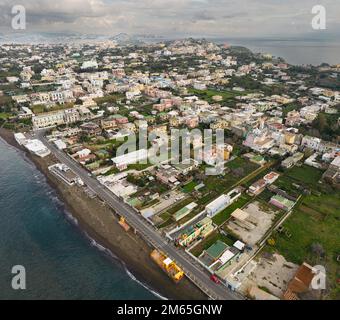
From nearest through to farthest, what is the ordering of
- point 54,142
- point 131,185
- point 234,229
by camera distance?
point 234,229 < point 131,185 < point 54,142

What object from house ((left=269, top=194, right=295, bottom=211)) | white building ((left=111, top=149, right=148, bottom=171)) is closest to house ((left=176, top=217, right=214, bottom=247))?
house ((left=269, top=194, right=295, bottom=211))

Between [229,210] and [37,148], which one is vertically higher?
[37,148]

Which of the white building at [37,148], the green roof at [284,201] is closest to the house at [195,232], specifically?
the green roof at [284,201]

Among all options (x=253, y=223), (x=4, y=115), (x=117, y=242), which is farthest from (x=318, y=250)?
(x=4, y=115)

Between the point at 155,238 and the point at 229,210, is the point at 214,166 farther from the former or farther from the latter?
the point at 155,238

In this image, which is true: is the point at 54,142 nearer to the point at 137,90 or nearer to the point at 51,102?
the point at 51,102

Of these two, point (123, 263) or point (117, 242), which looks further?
point (117, 242)
